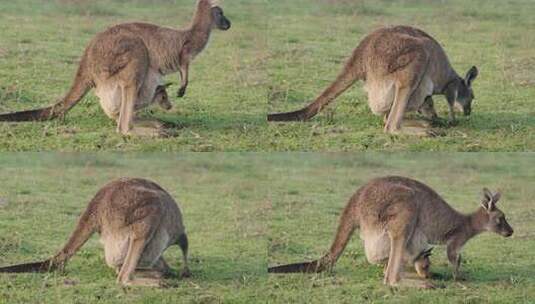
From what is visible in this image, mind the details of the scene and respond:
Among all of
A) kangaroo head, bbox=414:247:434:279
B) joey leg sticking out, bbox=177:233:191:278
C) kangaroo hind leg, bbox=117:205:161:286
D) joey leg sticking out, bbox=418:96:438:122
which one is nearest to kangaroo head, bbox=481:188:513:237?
kangaroo head, bbox=414:247:434:279

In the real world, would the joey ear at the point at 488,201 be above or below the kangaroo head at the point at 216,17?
below

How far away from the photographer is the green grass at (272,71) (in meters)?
11.9

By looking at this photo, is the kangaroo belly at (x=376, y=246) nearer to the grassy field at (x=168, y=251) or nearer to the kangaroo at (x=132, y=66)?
the grassy field at (x=168, y=251)

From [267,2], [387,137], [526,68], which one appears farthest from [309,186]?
[267,2]

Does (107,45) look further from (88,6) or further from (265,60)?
(88,6)

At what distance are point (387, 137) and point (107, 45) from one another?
211 centimetres

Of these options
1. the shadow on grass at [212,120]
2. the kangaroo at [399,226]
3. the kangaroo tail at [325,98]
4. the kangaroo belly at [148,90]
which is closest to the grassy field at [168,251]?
the kangaroo at [399,226]

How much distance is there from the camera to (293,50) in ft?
47.7

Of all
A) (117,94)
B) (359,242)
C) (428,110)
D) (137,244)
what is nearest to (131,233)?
(137,244)

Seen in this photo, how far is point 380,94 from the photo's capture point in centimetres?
1155

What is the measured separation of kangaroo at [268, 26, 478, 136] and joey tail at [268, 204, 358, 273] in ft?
3.74

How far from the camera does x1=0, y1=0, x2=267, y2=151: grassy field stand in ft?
38.9

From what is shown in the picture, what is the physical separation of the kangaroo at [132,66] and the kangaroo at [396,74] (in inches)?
39.5

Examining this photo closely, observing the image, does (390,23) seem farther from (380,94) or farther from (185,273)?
(185,273)
